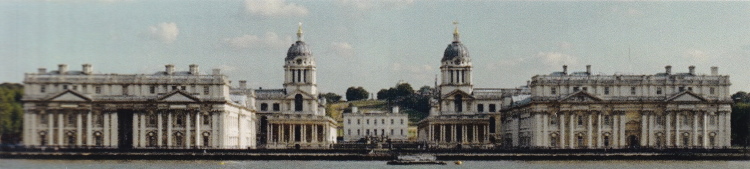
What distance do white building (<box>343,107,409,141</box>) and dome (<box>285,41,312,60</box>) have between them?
3795cm

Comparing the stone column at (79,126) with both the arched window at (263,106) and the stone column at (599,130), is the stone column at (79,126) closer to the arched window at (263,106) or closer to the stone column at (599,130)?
the arched window at (263,106)

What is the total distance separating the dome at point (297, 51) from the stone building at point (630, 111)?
29.9m

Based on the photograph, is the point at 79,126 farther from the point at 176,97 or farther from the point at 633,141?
the point at 633,141

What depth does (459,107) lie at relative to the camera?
145m

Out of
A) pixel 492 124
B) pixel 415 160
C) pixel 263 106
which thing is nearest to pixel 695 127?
pixel 415 160

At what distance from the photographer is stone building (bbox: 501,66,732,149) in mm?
119562

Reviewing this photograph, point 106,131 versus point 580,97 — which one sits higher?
point 580,97

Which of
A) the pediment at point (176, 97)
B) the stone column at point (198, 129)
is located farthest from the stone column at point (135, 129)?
the stone column at point (198, 129)

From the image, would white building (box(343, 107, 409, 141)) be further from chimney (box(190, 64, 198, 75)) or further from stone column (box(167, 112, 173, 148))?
stone column (box(167, 112, 173, 148))

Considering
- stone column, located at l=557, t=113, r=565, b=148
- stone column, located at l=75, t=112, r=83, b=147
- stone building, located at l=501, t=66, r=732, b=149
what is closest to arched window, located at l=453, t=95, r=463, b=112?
stone building, located at l=501, t=66, r=732, b=149

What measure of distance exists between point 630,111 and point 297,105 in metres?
37.5

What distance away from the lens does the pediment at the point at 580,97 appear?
119812mm

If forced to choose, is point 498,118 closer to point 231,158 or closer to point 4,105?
point 231,158

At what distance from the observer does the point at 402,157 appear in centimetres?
10150
